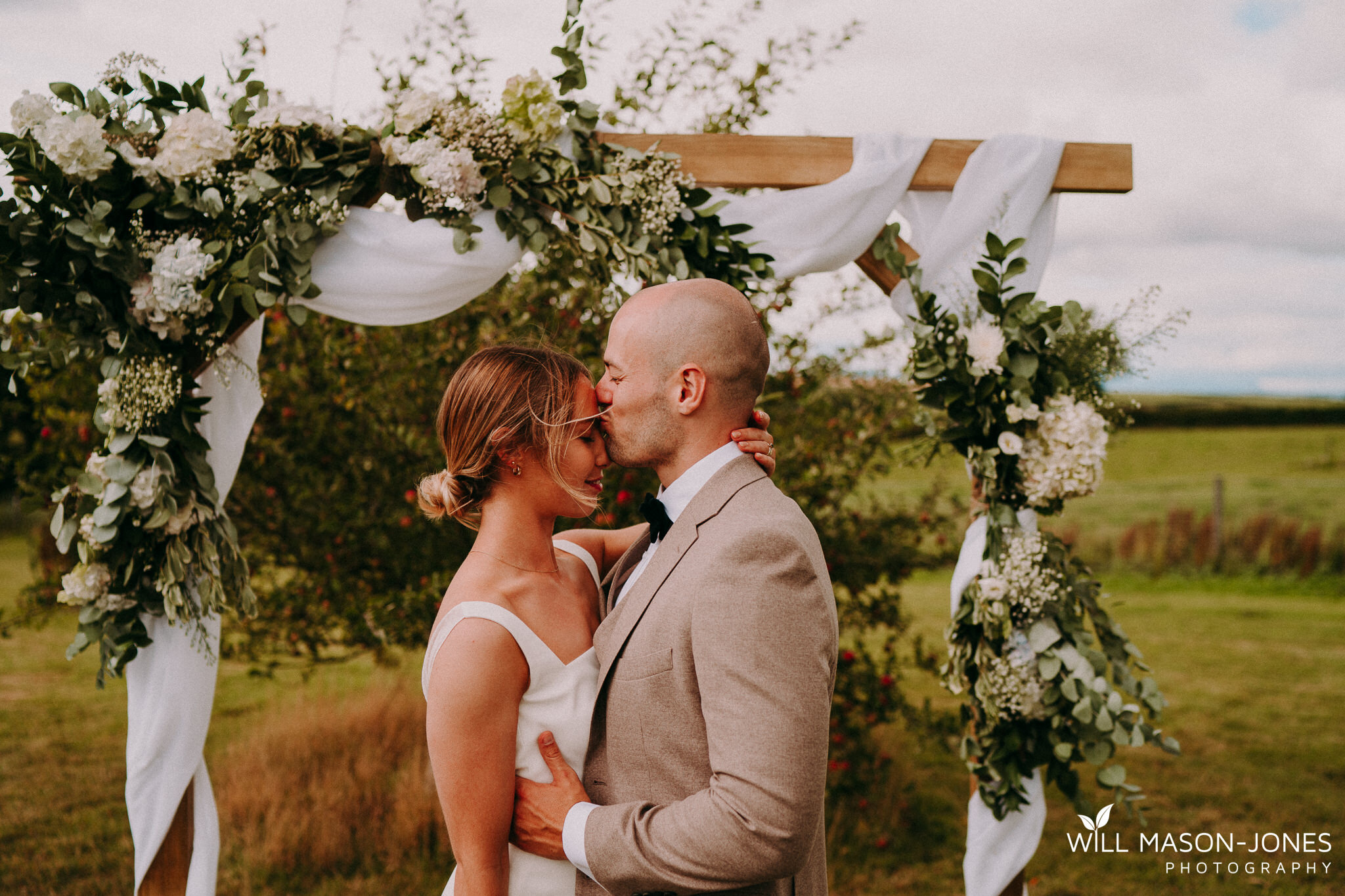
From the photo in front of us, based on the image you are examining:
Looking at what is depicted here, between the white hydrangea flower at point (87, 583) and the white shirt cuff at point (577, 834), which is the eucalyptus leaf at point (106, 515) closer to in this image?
the white hydrangea flower at point (87, 583)

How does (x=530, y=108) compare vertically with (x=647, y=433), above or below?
above

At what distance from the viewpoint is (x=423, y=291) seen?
3.00 metres

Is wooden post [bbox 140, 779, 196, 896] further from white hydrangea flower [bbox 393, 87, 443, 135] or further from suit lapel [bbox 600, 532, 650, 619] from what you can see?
white hydrangea flower [bbox 393, 87, 443, 135]

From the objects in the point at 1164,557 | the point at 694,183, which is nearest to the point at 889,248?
the point at 694,183

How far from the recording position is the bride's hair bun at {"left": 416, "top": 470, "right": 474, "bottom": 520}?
80.2 inches

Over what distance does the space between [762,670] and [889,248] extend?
210 cm

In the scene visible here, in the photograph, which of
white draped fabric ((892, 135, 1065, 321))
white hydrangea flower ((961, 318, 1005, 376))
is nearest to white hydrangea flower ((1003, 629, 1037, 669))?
white hydrangea flower ((961, 318, 1005, 376))

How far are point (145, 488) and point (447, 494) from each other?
1411mm

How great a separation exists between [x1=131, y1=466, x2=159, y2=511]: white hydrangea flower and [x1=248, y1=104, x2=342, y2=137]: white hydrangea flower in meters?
1.18

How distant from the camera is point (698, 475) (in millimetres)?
1924

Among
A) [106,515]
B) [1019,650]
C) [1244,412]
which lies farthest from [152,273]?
[1244,412]

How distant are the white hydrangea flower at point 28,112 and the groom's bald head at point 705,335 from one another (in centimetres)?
206

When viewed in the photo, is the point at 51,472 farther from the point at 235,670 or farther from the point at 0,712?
the point at 235,670

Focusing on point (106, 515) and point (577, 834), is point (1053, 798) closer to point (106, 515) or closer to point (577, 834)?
point (577, 834)
